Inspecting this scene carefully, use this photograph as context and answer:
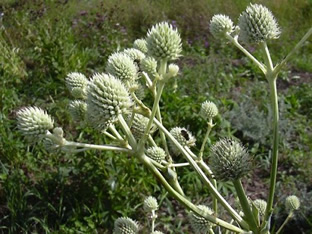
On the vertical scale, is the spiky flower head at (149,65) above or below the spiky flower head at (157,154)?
above

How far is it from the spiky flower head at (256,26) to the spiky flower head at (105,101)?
1.62 ft

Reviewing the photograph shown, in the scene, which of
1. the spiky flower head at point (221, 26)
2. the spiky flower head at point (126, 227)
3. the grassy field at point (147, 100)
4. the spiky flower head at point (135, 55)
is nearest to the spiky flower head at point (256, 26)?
the spiky flower head at point (221, 26)

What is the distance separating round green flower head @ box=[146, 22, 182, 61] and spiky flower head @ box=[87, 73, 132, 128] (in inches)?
6.2

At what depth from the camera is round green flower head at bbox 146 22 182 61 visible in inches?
48.2

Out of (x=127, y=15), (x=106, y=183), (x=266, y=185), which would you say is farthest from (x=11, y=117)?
(x=127, y=15)

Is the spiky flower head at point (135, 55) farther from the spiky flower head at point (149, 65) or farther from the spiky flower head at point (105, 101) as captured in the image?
the spiky flower head at point (105, 101)

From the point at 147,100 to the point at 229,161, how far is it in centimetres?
307

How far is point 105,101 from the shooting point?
1082 mm

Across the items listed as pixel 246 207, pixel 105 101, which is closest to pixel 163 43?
pixel 105 101

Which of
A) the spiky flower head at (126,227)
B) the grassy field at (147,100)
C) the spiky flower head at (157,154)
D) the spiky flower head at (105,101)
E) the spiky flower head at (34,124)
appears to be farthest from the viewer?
the grassy field at (147,100)

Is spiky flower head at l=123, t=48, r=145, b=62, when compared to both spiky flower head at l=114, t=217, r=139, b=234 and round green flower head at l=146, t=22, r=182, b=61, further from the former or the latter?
spiky flower head at l=114, t=217, r=139, b=234

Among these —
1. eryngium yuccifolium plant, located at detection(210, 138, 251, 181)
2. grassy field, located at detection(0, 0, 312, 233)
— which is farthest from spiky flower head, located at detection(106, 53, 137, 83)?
grassy field, located at detection(0, 0, 312, 233)

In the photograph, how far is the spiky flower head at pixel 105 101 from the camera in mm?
1081

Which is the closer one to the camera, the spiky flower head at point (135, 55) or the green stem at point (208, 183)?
the green stem at point (208, 183)
